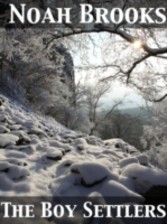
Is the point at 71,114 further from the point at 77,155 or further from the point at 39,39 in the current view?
the point at 77,155

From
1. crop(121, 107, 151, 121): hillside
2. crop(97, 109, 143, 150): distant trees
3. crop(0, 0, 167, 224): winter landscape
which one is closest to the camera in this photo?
crop(0, 0, 167, 224): winter landscape

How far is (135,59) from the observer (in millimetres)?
9836

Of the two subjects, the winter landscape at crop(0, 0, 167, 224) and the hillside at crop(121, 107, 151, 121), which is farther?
the hillside at crop(121, 107, 151, 121)

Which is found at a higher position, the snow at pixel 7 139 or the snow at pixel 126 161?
the snow at pixel 7 139

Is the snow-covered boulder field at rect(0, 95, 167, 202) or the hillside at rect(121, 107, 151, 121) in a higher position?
the hillside at rect(121, 107, 151, 121)

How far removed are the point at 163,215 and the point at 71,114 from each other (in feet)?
79.6

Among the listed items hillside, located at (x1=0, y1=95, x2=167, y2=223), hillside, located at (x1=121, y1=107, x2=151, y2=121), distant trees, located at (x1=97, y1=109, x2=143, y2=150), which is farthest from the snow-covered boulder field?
distant trees, located at (x1=97, y1=109, x2=143, y2=150)

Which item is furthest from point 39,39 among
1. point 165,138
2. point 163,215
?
point 165,138

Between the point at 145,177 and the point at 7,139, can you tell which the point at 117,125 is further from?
the point at 145,177

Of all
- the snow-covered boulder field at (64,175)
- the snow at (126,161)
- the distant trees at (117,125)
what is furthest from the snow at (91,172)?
the distant trees at (117,125)

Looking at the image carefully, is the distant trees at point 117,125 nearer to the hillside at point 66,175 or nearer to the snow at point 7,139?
the snow at point 7,139

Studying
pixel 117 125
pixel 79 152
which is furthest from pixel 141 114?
pixel 79 152

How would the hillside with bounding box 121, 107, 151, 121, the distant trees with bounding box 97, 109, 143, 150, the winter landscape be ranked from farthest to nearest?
1. the distant trees with bounding box 97, 109, 143, 150
2. the hillside with bounding box 121, 107, 151, 121
3. the winter landscape

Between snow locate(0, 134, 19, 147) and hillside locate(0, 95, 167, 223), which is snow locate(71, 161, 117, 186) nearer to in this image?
hillside locate(0, 95, 167, 223)
